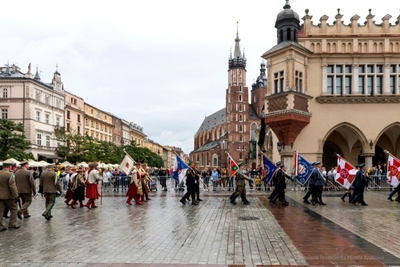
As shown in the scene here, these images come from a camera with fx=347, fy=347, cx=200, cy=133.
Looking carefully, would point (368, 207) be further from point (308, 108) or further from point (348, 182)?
point (308, 108)

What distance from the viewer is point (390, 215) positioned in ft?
37.7

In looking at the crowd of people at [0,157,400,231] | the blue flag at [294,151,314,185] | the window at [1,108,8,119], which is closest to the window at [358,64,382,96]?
the blue flag at [294,151,314,185]

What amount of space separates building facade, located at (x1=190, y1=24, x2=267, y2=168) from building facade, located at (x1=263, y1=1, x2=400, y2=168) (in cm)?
7479

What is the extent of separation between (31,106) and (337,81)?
42.7m

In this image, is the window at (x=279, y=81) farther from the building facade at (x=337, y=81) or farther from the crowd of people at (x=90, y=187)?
the crowd of people at (x=90, y=187)

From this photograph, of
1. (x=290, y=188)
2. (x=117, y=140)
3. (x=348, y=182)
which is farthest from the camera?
(x=117, y=140)

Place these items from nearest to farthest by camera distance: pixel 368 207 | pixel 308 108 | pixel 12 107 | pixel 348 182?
pixel 368 207
pixel 348 182
pixel 308 108
pixel 12 107

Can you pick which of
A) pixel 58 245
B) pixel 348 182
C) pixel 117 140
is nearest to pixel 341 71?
pixel 348 182

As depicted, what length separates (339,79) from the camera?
26.2m

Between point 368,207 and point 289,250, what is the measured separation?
823cm

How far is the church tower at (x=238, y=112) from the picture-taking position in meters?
106

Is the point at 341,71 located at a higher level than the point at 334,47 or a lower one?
lower

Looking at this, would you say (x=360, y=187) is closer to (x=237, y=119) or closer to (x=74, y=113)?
(x=74, y=113)

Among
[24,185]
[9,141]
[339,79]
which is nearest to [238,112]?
[9,141]
